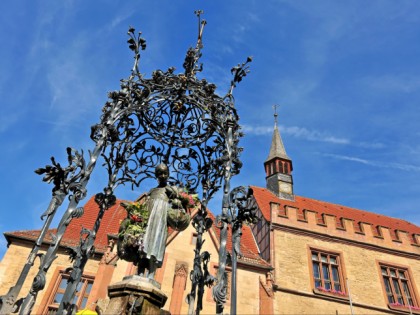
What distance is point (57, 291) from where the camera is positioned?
12688 mm

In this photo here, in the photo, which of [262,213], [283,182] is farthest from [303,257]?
[283,182]

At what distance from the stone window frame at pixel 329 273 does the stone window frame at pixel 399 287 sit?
230 cm

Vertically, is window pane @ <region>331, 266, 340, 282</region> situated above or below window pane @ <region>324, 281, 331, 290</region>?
above

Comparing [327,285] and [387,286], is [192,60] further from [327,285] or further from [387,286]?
[387,286]

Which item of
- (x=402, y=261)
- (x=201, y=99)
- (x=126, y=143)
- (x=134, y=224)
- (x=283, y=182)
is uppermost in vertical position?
(x=283, y=182)

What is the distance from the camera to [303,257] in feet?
54.0

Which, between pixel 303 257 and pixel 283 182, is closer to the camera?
pixel 303 257

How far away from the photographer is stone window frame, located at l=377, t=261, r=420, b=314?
1579 cm

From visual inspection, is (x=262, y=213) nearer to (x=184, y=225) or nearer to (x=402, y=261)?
(x=402, y=261)

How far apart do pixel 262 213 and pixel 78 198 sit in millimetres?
15887

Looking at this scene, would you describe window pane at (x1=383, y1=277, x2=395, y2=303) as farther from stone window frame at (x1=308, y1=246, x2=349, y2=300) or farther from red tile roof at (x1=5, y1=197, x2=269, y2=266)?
red tile roof at (x1=5, y1=197, x2=269, y2=266)

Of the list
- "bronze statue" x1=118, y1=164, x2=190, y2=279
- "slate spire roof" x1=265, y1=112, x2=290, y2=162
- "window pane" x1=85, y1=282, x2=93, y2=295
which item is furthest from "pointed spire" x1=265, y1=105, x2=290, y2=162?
"bronze statue" x1=118, y1=164, x2=190, y2=279

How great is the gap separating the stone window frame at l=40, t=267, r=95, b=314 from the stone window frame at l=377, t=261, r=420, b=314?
49.2 feet

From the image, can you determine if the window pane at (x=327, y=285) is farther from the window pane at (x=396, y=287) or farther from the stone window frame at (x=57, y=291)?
the stone window frame at (x=57, y=291)
